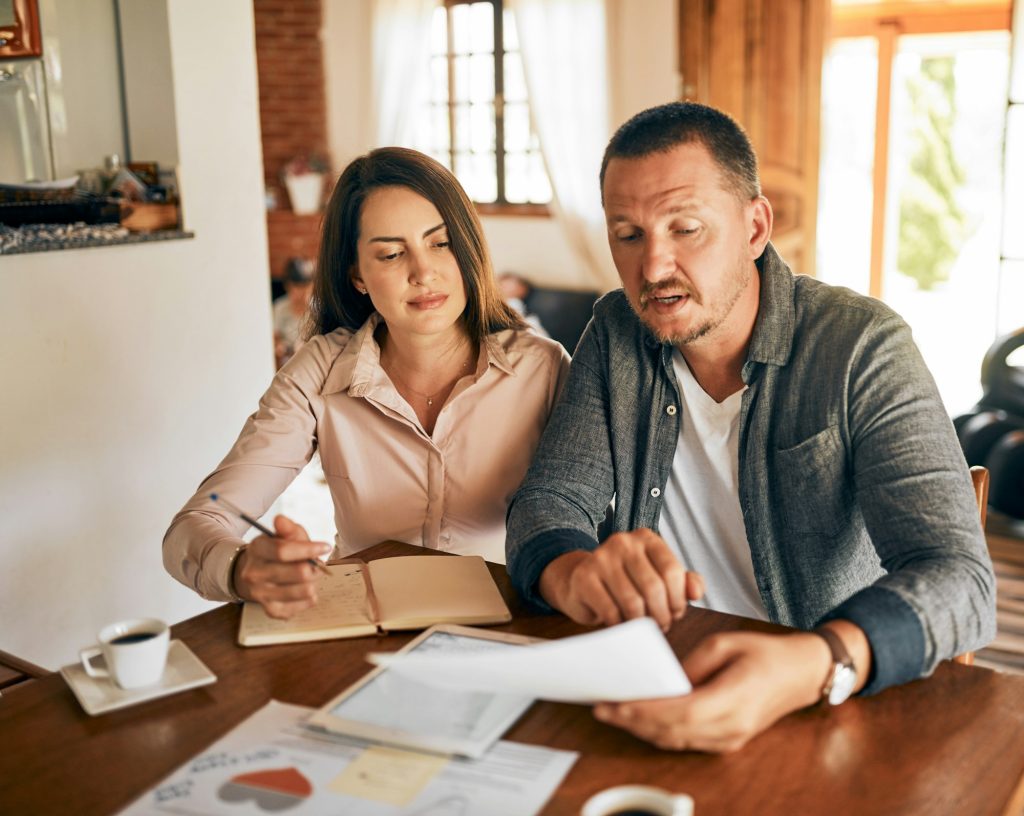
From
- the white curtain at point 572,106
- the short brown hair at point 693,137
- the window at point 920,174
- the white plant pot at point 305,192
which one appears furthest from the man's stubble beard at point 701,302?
the white plant pot at point 305,192

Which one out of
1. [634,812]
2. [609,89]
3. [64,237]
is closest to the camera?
[634,812]

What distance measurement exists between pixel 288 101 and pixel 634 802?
669 centimetres

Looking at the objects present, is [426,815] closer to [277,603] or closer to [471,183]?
[277,603]

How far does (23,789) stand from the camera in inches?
38.5

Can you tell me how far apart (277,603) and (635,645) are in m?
0.57

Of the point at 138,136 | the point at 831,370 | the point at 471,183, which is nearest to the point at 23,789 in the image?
the point at 831,370

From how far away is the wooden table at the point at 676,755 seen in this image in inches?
36.9

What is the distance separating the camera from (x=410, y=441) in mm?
1797

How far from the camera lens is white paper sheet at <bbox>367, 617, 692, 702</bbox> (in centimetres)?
90

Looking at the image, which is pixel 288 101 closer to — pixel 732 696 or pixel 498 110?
pixel 498 110

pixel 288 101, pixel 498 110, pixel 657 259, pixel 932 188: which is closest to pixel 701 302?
pixel 657 259

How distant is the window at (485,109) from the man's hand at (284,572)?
17.1 feet

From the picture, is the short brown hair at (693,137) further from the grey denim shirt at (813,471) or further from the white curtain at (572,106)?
the white curtain at (572,106)

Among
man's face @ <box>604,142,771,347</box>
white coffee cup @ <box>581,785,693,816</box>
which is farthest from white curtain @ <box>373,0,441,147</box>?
white coffee cup @ <box>581,785,693,816</box>
